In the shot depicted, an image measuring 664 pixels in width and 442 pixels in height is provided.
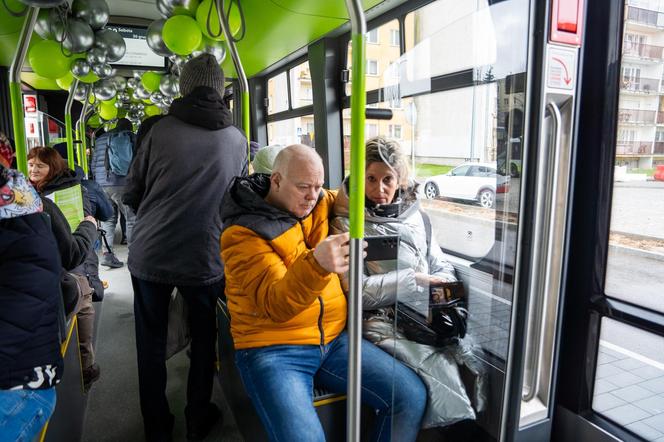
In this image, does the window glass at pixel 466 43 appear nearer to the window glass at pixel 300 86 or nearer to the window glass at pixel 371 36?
the window glass at pixel 371 36

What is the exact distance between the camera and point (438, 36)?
1.27m

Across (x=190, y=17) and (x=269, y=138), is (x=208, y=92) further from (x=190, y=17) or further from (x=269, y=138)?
(x=269, y=138)

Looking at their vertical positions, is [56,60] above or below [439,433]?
above

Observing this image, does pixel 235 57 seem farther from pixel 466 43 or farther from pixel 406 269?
pixel 406 269

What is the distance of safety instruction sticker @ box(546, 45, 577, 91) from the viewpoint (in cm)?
125

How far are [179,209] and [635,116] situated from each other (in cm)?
161

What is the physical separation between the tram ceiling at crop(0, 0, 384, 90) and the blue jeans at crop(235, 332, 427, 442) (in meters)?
2.63

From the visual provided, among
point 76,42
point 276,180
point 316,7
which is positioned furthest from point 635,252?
point 76,42

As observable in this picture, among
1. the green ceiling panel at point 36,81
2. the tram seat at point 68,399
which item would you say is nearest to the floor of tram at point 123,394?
the tram seat at point 68,399

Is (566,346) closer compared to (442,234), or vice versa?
(442,234)

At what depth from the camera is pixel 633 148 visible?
4.94ft

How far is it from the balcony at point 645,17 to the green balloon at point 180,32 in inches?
105

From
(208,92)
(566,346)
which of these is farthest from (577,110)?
(208,92)

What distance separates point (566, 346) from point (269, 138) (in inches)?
248
